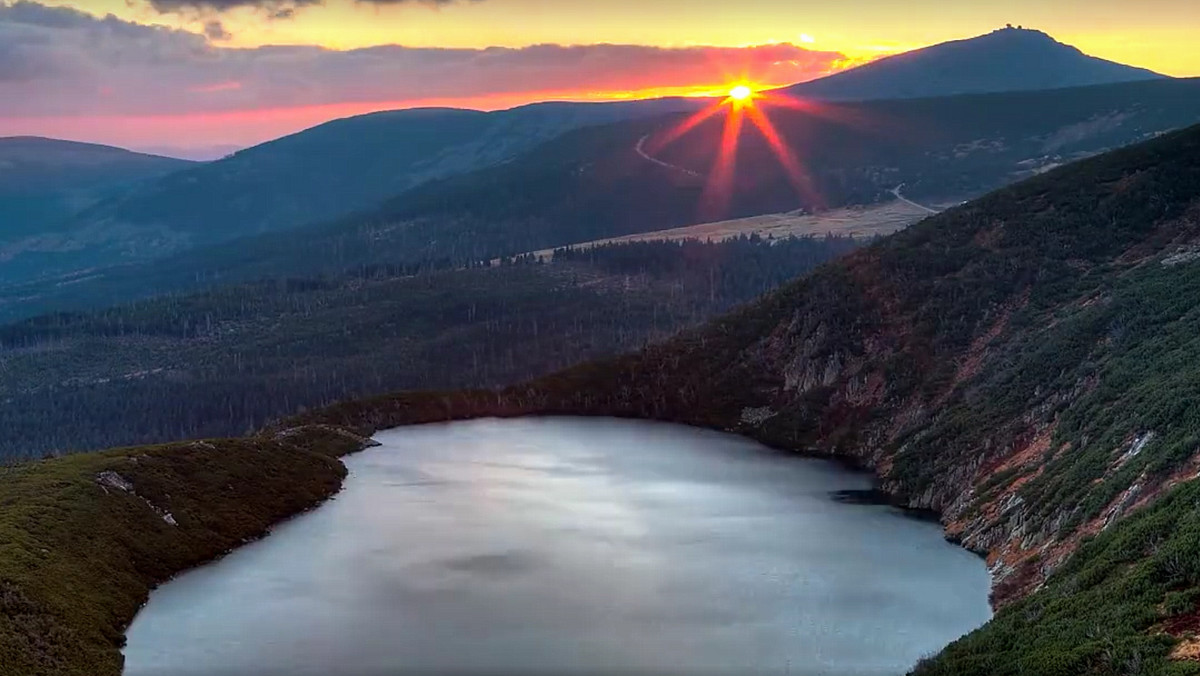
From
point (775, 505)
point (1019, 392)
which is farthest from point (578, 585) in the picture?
point (1019, 392)

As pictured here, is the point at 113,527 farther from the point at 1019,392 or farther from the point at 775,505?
the point at 1019,392

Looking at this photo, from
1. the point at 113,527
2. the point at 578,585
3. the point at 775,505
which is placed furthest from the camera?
the point at 775,505

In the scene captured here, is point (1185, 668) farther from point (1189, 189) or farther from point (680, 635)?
point (1189, 189)

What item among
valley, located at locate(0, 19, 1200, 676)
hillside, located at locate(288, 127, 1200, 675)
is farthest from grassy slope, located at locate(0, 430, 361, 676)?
hillside, located at locate(288, 127, 1200, 675)

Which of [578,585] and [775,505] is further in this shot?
[775,505]

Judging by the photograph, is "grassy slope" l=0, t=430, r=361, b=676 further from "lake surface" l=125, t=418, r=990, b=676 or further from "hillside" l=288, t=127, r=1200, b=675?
"hillside" l=288, t=127, r=1200, b=675

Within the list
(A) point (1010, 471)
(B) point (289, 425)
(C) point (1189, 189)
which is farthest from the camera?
(B) point (289, 425)

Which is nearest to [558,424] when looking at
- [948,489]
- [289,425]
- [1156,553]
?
[289,425]
